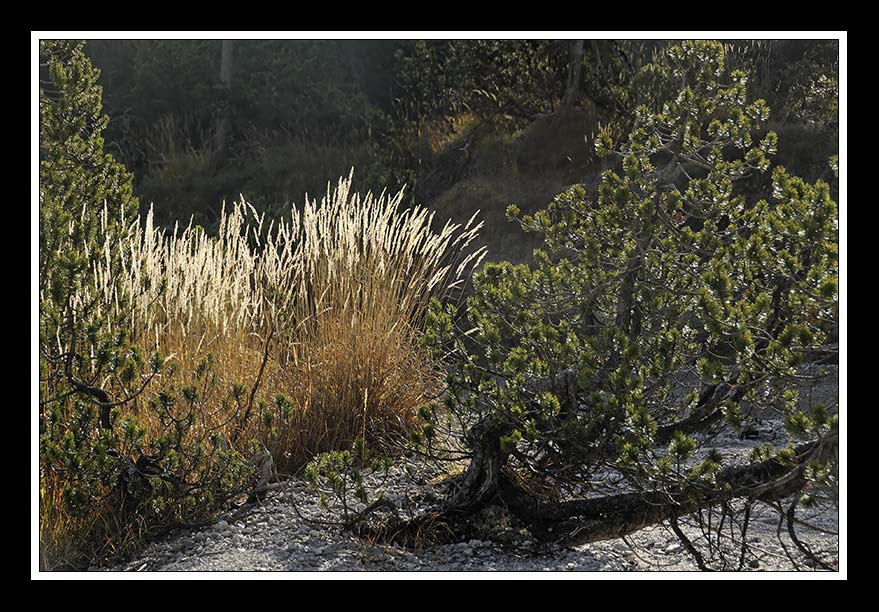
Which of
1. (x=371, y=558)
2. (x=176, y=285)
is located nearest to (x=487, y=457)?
(x=371, y=558)

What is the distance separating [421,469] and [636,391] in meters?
1.26

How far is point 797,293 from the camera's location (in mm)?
2887

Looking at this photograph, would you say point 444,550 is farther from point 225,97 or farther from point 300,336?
point 225,97

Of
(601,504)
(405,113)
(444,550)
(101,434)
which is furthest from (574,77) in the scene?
(101,434)

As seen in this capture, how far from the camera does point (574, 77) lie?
8570 millimetres

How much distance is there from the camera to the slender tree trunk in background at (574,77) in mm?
8469

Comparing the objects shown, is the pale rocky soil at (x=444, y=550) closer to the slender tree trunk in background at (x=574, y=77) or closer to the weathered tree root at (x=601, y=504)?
the weathered tree root at (x=601, y=504)

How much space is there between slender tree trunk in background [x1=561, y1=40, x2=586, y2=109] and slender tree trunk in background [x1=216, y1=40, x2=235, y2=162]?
4719 millimetres

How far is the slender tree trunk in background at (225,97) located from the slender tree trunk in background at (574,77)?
15.5 feet

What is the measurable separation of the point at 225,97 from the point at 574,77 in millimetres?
4951

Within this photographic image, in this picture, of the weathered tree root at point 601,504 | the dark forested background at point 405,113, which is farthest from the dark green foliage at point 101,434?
the dark forested background at point 405,113

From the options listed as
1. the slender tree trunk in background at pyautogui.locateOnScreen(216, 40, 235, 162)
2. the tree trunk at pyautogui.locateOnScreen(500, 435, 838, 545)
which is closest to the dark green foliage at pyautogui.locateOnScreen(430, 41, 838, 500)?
the tree trunk at pyautogui.locateOnScreen(500, 435, 838, 545)

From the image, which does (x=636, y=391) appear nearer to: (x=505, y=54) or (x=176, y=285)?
(x=176, y=285)

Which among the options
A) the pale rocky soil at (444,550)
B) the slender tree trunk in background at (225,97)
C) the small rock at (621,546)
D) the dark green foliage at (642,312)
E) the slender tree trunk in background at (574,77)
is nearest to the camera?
the dark green foliage at (642,312)
